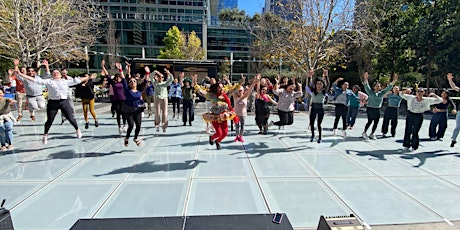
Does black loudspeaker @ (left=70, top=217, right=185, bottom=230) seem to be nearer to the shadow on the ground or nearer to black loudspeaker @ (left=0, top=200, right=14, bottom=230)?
black loudspeaker @ (left=0, top=200, right=14, bottom=230)

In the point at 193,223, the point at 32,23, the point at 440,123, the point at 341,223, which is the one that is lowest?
the point at 193,223

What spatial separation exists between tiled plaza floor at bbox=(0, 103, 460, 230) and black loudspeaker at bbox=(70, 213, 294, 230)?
0.67 meters

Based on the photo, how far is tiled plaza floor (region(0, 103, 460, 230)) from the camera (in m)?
3.34

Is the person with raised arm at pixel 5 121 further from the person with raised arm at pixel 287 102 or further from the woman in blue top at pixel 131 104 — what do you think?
the person with raised arm at pixel 287 102

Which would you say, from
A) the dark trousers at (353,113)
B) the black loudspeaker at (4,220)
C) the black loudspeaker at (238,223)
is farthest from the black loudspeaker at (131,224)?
the dark trousers at (353,113)

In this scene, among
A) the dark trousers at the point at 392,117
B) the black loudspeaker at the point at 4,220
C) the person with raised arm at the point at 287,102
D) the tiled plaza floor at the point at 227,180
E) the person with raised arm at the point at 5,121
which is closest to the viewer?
the black loudspeaker at the point at 4,220

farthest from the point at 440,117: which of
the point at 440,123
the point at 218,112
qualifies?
the point at 218,112

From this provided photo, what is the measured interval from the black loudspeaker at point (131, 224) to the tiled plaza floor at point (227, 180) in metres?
0.70

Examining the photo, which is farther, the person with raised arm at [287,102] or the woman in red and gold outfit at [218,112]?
the person with raised arm at [287,102]

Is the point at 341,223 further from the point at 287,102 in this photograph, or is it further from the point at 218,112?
the point at 287,102

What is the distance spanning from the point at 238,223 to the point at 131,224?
3.47 feet

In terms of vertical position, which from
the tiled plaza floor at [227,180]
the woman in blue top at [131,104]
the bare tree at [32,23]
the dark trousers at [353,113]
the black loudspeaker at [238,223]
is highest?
the bare tree at [32,23]

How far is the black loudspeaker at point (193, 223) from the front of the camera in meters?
2.41

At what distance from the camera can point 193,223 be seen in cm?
253
